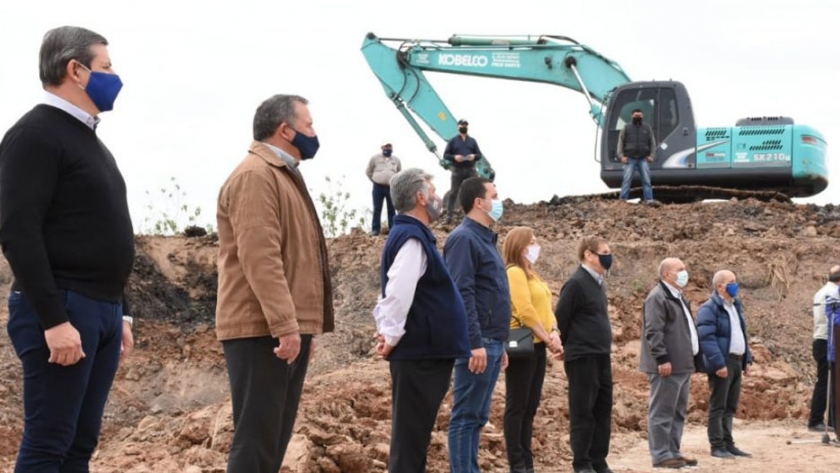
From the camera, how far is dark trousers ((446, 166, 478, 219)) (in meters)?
24.0

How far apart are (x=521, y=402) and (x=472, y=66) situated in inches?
746

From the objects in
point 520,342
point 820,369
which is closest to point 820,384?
point 820,369

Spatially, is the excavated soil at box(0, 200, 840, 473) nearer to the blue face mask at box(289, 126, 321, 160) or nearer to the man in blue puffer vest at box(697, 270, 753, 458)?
the man in blue puffer vest at box(697, 270, 753, 458)

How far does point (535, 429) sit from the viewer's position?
12.5 metres

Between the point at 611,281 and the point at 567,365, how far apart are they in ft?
37.1

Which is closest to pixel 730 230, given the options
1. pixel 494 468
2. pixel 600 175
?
pixel 600 175

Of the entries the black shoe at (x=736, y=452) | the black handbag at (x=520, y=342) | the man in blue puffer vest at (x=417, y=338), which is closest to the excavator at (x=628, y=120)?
the black shoe at (x=736, y=452)

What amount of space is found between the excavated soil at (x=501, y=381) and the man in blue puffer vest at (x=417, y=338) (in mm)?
2513

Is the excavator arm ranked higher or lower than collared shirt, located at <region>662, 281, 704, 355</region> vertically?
higher

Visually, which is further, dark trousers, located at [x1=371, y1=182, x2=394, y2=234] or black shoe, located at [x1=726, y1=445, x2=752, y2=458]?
dark trousers, located at [x1=371, y1=182, x2=394, y2=234]

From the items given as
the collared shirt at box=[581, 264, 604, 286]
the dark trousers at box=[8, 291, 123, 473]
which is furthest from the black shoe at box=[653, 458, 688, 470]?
the dark trousers at box=[8, 291, 123, 473]

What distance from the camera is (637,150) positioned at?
24672mm

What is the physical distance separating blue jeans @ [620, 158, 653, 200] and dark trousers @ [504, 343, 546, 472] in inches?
607

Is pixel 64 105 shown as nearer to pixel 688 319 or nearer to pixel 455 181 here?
pixel 688 319
